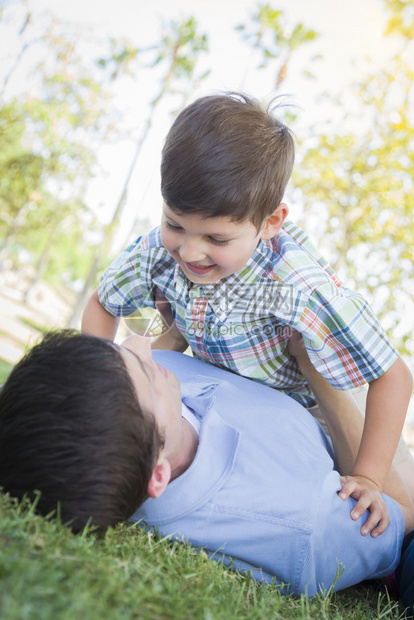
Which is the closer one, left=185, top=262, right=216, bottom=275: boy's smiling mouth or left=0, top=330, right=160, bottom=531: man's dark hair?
left=0, top=330, right=160, bottom=531: man's dark hair

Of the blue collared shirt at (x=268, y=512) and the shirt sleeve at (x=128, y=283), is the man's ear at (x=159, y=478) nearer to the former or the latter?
the blue collared shirt at (x=268, y=512)

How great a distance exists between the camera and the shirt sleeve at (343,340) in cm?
233

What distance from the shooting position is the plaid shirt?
236cm

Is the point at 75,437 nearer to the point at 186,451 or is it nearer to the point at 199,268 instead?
the point at 186,451

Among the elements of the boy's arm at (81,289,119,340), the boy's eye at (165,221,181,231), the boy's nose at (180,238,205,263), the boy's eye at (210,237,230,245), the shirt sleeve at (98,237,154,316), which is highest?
the boy's eye at (210,237,230,245)

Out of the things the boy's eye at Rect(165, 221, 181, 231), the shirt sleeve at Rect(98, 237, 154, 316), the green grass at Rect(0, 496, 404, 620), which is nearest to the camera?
the green grass at Rect(0, 496, 404, 620)

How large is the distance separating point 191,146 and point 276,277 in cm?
66

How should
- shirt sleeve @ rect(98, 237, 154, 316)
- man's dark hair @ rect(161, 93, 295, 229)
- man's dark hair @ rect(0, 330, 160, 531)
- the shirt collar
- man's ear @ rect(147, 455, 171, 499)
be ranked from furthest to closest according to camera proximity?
shirt sleeve @ rect(98, 237, 154, 316), man's dark hair @ rect(161, 93, 295, 229), the shirt collar, man's ear @ rect(147, 455, 171, 499), man's dark hair @ rect(0, 330, 160, 531)

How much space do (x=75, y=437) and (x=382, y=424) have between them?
1282mm

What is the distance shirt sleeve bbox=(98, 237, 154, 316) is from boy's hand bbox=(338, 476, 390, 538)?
4.41 ft

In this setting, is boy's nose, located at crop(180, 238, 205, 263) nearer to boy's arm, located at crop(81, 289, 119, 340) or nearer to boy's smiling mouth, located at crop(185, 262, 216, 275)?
boy's smiling mouth, located at crop(185, 262, 216, 275)

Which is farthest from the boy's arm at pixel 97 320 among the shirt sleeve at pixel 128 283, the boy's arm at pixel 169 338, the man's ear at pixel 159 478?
the man's ear at pixel 159 478

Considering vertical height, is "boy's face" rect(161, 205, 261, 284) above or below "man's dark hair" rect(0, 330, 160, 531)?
above

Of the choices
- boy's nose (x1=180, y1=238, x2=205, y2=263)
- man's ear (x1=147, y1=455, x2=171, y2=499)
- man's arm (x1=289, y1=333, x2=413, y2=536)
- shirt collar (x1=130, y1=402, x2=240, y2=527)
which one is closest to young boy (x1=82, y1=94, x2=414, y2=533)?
boy's nose (x1=180, y1=238, x2=205, y2=263)
